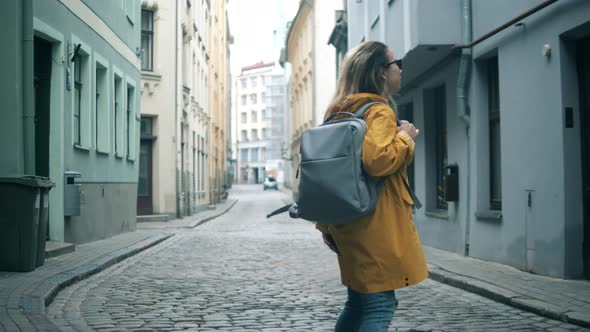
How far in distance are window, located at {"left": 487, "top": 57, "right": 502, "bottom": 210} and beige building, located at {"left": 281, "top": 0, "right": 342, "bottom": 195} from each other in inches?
933

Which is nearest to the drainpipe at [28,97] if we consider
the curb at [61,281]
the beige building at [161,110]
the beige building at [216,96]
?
the curb at [61,281]

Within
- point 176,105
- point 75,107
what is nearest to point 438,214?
point 75,107

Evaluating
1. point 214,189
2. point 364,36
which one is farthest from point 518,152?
point 214,189

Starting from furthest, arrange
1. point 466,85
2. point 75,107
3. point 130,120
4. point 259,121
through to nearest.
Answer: point 259,121 < point 130,120 < point 75,107 < point 466,85

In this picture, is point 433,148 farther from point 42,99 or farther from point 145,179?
point 145,179

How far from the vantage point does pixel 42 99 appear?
11.9 meters

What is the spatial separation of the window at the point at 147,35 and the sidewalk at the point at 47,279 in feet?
36.5

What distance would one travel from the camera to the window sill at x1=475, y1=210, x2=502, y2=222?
1017 cm

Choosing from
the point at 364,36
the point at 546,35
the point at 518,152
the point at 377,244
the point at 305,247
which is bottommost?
the point at 305,247

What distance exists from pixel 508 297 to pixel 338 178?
440 cm

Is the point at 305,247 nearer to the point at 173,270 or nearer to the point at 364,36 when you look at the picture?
the point at 173,270

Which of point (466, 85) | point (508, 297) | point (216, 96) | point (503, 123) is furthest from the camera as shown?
point (216, 96)

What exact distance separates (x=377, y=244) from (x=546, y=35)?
6.19 m

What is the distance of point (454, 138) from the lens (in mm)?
12430
